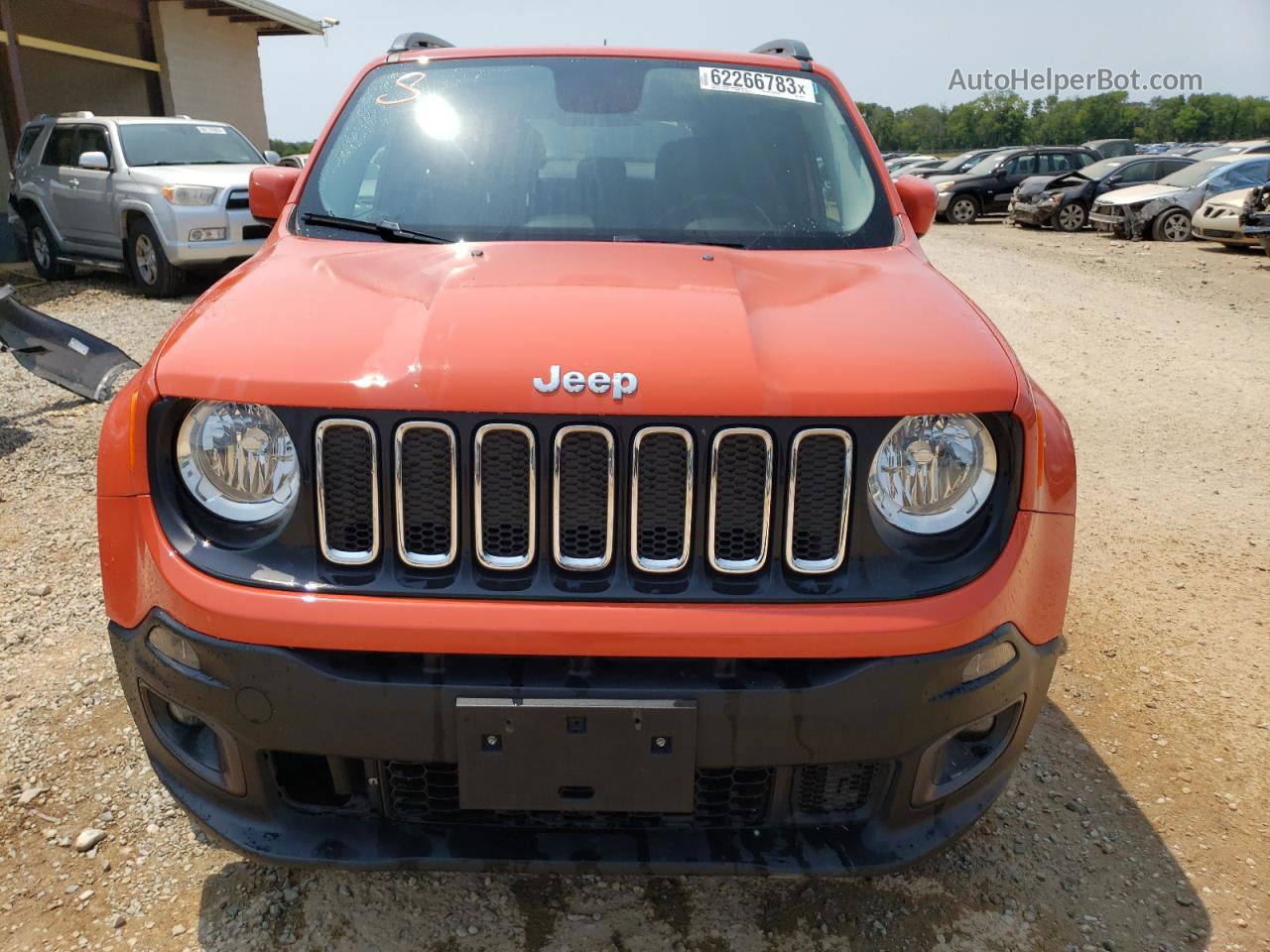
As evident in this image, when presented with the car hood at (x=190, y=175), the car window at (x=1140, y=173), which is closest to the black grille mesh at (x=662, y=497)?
the car hood at (x=190, y=175)

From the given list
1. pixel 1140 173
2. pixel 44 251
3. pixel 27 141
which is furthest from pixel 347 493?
pixel 1140 173

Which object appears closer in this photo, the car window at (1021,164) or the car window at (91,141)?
the car window at (91,141)

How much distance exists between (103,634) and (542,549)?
2.48 meters

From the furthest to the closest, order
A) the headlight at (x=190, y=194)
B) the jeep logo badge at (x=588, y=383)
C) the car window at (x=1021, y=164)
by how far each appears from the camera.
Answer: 1. the car window at (x=1021, y=164)
2. the headlight at (x=190, y=194)
3. the jeep logo badge at (x=588, y=383)

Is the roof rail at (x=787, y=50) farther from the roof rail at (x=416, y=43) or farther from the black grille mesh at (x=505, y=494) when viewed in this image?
the black grille mesh at (x=505, y=494)

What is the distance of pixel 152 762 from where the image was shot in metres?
A: 2.13

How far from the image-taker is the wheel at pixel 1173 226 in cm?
1773

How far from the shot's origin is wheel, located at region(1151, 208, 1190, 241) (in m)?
17.7

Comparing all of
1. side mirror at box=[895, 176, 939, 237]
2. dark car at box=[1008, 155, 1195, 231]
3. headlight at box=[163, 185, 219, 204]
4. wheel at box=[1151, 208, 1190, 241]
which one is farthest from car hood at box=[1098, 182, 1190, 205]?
side mirror at box=[895, 176, 939, 237]

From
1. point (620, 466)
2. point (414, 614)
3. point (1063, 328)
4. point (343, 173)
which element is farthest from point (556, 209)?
point (1063, 328)

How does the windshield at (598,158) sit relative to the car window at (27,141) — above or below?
above

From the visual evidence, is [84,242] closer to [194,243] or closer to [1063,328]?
[194,243]

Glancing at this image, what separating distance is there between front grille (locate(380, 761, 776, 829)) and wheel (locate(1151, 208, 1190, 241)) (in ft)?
61.8

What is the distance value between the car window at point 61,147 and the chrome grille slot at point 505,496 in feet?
40.1
